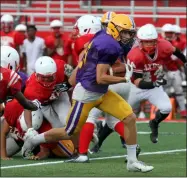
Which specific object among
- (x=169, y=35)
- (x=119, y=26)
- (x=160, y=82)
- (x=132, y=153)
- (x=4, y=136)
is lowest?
(x=4, y=136)

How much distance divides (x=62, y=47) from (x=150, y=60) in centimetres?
524

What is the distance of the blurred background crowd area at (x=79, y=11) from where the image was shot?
1688cm

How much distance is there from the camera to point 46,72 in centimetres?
893

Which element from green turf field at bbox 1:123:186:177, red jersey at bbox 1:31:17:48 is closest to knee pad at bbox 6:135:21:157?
green turf field at bbox 1:123:186:177

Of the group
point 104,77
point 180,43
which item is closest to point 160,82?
point 104,77

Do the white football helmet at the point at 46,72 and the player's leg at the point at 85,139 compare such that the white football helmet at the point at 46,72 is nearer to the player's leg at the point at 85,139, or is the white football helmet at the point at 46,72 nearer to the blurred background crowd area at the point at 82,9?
the player's leg at the point at 85,139

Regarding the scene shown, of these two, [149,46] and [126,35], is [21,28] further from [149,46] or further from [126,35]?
[126,35]

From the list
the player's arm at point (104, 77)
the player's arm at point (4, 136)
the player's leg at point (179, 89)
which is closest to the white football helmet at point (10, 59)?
the player's arm at point (4, 136)

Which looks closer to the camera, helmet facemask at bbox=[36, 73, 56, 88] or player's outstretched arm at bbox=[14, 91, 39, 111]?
player's outstretched arm at bbox=[14, 91, 39, 111]

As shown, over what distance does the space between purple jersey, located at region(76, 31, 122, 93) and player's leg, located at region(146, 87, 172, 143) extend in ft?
7.47

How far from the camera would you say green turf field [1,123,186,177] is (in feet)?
25.8

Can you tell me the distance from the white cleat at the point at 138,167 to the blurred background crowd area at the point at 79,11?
830 cm

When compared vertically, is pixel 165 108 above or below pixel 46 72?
below

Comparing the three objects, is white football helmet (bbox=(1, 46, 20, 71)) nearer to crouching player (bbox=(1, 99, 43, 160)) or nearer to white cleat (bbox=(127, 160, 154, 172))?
crouching player (bbox=(1, 99, 43, 160))
